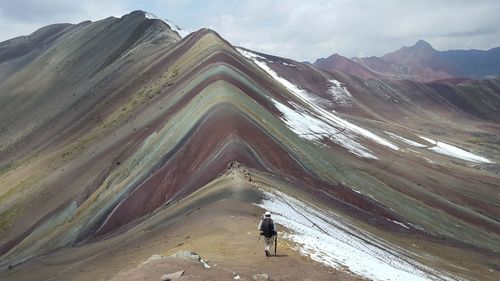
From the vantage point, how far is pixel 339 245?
2964 cm

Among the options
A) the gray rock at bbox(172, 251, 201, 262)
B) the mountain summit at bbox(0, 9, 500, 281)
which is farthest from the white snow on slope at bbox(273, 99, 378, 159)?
the gray rock at bbox(172, 251, 201, 262)

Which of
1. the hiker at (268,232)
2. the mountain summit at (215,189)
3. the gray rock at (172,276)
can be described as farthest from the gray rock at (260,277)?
the hiker at (268,232)

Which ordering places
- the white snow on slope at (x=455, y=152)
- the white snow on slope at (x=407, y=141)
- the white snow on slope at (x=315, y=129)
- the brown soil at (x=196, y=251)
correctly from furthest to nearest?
the white snow on slope at (x=455, y=152), the white snow on slope at (x=407, y=141), the white snow on slope at (x=315, y=129), the brown soil at (x=196, y=251)

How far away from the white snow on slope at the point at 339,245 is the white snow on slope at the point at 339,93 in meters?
141

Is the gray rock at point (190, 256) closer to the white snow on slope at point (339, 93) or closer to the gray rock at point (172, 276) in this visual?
the gray rock at point (172, 276)

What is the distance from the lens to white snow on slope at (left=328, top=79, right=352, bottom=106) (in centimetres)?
17890

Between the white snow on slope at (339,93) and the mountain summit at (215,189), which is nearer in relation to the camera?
the mountain summit at (215,189)

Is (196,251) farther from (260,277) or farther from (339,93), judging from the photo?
(339,93)

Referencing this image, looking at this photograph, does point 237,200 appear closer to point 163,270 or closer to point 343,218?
point 343,218

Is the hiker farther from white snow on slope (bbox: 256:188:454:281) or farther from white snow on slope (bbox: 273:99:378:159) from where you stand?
white snow on slope (bbox: 273:99:378:159)

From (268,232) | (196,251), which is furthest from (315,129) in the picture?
(268,232)

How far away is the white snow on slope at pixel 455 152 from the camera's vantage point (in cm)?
12615

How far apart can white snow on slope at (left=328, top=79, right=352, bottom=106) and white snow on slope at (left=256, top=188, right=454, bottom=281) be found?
141m

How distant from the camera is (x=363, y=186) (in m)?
61.2
